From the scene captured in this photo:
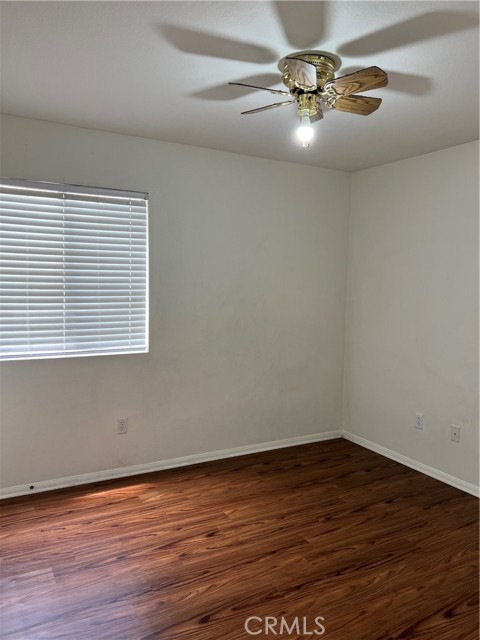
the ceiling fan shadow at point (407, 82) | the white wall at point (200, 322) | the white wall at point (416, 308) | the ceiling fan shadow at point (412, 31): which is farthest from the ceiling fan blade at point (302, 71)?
the white wall at point (416, 308)

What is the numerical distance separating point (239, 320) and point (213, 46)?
7.14 ft

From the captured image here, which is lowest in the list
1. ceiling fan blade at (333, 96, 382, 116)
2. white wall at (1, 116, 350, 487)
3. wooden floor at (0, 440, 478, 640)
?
wooden floor at (0, 440, 478, 640)

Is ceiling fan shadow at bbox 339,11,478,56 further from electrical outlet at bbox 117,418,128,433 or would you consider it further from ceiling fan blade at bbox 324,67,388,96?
electrical outlet at bbox 117,418,128,433

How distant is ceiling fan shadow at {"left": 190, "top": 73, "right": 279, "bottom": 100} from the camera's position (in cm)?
223

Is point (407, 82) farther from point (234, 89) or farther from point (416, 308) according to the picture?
point (416, 308)

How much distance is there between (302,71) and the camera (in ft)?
5.87

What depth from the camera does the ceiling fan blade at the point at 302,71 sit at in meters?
1.75

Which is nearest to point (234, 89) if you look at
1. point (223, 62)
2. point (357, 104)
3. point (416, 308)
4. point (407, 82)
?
point (223, 62)

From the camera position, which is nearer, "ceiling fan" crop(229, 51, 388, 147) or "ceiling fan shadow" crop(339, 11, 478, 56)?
"ceiling fan shadow" crop(339, 11, 478, 56)

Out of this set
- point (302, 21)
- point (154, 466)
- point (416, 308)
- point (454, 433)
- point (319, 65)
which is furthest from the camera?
point (416, 308)

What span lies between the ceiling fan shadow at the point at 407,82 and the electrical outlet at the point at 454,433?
224 centimetres

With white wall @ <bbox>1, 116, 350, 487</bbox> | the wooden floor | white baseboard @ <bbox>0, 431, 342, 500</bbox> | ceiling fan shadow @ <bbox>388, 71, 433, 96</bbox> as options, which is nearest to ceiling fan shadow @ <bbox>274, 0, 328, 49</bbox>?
ceiling fan shadow @ <bbox>388, 71, 433, 96</bbox>

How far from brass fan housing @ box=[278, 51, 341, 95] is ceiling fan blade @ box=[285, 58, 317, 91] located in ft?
0.38

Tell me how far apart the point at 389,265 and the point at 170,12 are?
2.71 metres
